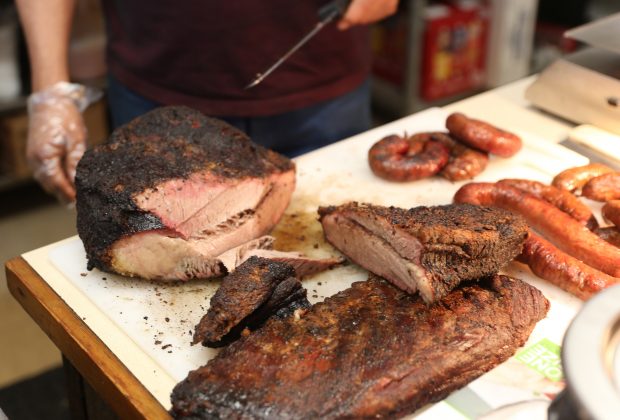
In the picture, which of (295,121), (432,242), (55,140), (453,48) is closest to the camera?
(432,242)

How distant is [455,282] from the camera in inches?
87.2

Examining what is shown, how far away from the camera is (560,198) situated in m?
2.74

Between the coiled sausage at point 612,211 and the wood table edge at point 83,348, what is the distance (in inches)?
62.0

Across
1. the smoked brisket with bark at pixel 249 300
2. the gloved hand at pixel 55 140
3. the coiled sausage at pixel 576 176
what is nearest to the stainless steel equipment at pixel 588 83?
the coiled sausage at pixel 576 176

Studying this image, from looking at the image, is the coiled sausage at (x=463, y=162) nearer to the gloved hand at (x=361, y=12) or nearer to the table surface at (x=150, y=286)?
the table surface at (x=150, y=286)

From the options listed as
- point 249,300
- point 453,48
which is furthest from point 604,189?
point 453,48

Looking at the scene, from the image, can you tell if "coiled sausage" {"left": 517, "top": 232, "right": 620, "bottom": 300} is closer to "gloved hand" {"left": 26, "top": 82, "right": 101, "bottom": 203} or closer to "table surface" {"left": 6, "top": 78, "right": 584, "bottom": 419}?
"table surface" {"left": 6, "top": 78, "right": 584, "bottom": 419}

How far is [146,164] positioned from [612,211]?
4.99 ft

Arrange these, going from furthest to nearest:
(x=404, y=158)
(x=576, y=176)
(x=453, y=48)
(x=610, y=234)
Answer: (x=453, y=48) < (x=404, y=158) < (x=576, y=176) < (x=610, y=234)

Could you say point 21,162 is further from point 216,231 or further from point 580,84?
point 580,84

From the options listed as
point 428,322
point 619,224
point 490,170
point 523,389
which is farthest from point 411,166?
point 523,389

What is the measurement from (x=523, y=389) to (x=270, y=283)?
28.0 inches

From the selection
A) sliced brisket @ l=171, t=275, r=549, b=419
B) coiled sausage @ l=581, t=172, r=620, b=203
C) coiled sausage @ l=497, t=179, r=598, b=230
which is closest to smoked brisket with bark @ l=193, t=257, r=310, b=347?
sliced brisket @ l=171, t=275, r=549, b=419

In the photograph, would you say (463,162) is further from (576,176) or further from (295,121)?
(295,121)
